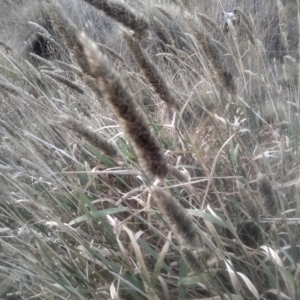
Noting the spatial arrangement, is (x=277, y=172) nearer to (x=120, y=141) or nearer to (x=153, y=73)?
(x=120, y=141)

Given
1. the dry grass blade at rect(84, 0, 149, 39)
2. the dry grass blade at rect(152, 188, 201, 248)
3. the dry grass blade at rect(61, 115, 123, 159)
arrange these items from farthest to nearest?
1. the dry grass blade at rect(61, 115, 123, 159)
2. the dry grass blade at rect(84, 0, 149, 39)
3. the dry grass blade at rect(152, 188, 201, 248)

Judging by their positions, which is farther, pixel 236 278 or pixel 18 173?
pixel 18 173

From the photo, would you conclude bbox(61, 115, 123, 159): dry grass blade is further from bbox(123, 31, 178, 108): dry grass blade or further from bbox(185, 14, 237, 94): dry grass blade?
bbox(185, 14, 237, 94): dry grass blade

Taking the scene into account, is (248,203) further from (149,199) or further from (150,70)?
(149,199)

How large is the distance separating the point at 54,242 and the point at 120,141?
646 millimetres

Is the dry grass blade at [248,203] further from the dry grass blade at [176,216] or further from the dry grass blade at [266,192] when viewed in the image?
the dry grass blade at [176,216]

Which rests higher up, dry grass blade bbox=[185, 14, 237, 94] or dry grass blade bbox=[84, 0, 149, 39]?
dry grass blade bbox=[84, 0, 149, 39]

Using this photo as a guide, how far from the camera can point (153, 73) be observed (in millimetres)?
1100

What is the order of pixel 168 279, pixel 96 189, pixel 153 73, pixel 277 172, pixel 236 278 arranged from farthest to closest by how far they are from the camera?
pixel 96 189 < pixel 277 172 < pixel 168 279 < pixel 236 278 < pixel 153 73

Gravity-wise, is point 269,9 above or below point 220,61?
below

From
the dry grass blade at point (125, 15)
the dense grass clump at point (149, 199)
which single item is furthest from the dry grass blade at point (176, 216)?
the dry grass blade at point (125, 15)

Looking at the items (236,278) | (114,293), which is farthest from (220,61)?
(114,293)

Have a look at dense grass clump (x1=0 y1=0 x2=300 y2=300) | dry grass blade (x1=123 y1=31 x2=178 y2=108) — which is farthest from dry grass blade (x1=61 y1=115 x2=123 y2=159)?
dry grass blade (x1=123 y1=31 x2=178 y2=108)

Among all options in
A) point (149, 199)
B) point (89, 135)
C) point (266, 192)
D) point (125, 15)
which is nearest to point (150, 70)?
point (125, 15)
